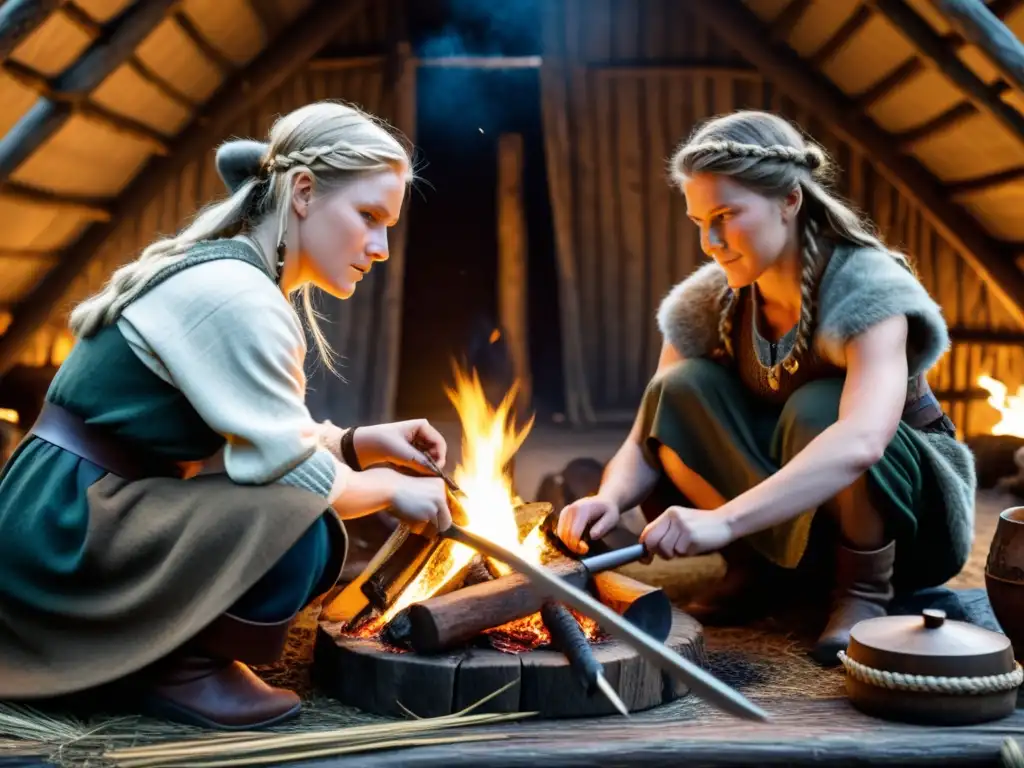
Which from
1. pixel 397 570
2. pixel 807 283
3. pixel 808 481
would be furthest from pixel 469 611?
pixel 807 283

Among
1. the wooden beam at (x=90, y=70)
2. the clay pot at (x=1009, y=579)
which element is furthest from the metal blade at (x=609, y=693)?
the wooden beam at (x=90, y=70)

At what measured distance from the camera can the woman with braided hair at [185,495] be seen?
1996mm

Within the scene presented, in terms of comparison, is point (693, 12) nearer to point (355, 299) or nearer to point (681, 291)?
point (355, 299)

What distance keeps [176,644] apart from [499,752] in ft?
1.96

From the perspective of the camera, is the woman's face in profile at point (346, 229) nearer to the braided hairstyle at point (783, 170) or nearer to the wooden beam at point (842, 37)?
the braided hairstyle at point (783, 170)

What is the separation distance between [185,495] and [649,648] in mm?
881

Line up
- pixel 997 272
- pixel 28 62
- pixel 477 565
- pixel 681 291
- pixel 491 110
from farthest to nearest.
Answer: pixel 491 110 < pixel 997 272 < pixel 28 62 < pixel 681 291 < pixel 477 565

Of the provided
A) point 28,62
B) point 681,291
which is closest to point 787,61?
point 681,291

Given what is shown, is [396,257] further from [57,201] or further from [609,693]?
[609,693]

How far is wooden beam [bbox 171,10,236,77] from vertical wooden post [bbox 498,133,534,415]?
1540mm

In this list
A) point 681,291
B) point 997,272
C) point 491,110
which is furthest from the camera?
point 491,110

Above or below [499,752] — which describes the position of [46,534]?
above

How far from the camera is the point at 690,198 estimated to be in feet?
8.65

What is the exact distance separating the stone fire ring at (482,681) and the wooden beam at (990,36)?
267cm
